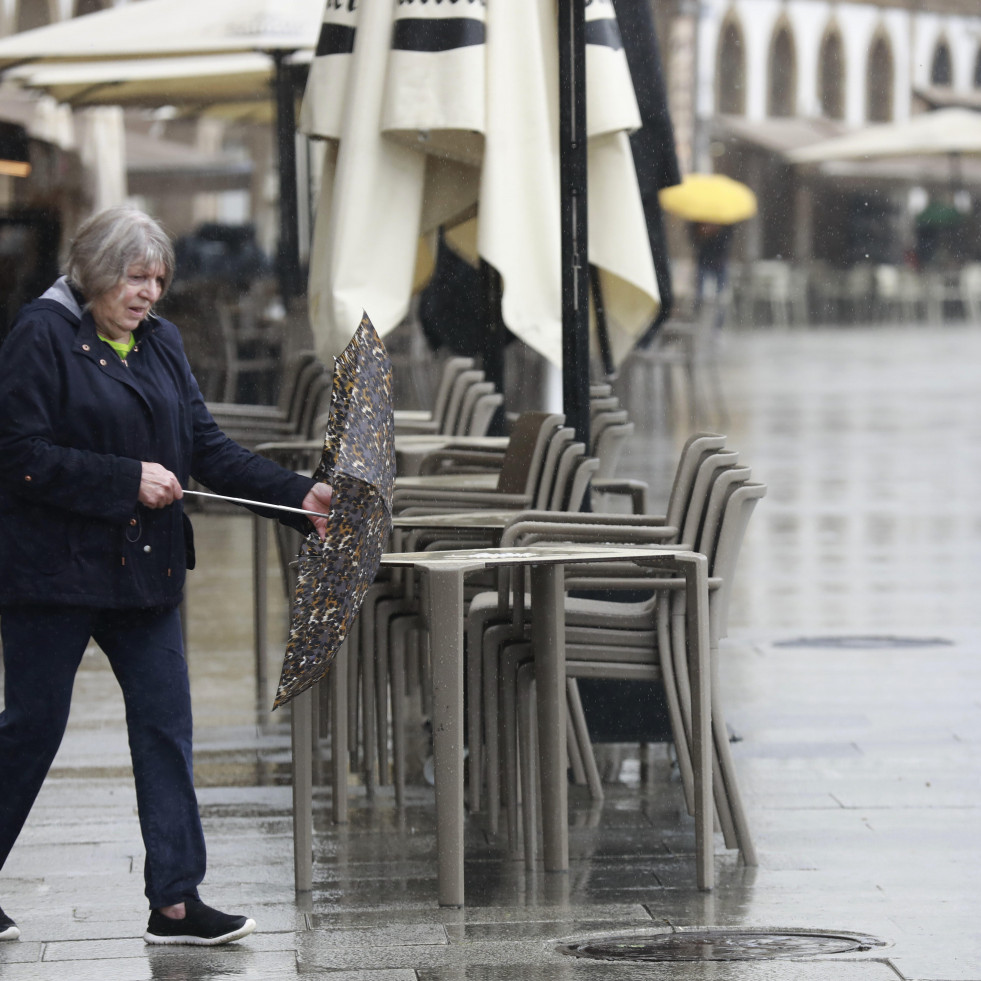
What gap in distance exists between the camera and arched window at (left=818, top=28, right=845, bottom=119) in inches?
629

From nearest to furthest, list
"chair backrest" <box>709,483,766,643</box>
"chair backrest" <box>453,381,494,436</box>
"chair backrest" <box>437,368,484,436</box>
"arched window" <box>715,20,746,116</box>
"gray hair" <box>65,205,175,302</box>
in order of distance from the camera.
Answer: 1. "gray hair" <box>65,205,175,302</box>
2. "chair backrest" <box>709,483,766,643</box>
3. "chair backrest" <box>453,381,494,436</box>
4. "chair backrest" <box>437,368,484,436</box>
5. "arched window" <box>715,20,746,116</box>

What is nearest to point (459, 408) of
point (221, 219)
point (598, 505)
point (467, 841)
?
point (598, 505)

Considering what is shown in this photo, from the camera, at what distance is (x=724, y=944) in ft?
14.5

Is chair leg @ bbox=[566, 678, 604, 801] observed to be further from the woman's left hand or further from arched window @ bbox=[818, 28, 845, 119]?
arched window @ bbox=[818, 28, 845, 119]

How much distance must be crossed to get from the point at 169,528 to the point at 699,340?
35.8 feet

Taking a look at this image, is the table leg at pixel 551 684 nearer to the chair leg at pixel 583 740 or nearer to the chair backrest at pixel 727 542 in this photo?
the chair backrest at pixel 727 542

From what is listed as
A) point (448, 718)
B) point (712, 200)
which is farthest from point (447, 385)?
point (712, 200)

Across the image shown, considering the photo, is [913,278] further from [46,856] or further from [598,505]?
[46,856]

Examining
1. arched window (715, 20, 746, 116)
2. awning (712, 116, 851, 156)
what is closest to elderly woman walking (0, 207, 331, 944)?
awning (712, 116, 851, 156)

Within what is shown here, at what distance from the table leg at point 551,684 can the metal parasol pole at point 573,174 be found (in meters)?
1.51

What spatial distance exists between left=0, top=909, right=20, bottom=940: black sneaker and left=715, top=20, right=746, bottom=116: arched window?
44.1 ft

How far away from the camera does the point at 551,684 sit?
4.93 m

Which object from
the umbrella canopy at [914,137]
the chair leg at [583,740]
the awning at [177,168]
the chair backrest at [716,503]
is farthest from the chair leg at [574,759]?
Answer: the umbrella canopy at [914,137]

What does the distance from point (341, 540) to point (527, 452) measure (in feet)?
5.75
